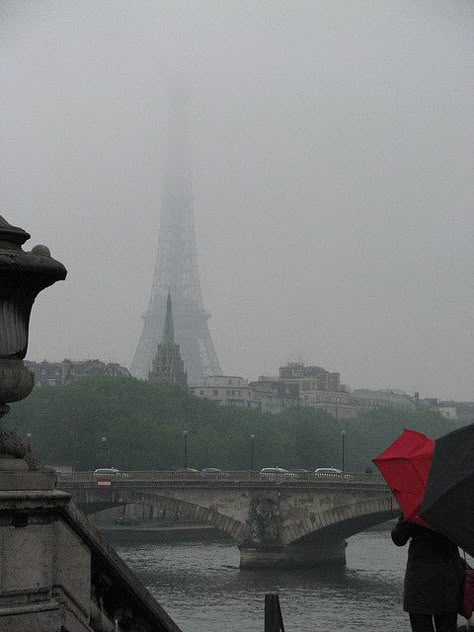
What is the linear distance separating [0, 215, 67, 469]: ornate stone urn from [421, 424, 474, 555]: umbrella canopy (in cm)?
248

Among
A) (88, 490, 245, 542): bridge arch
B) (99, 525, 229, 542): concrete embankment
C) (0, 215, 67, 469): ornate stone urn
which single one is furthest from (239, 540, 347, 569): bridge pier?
(0, 215, 67, 469): ornate stone urn

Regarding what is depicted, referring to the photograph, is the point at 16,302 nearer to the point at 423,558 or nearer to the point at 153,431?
the point at 423,558

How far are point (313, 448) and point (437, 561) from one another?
281ft

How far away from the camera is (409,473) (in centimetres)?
748

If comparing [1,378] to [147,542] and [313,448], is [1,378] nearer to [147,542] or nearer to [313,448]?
[147,542]

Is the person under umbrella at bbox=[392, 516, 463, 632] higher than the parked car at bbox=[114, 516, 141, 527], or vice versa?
the person under umbrella at bbox=[392, 516, 463, 632]

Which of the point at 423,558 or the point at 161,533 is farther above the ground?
the point at 423,558

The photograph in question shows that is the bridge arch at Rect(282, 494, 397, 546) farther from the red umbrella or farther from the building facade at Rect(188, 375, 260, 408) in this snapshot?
the building facade at Rect(188, 375, 260, 408)

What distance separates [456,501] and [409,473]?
58 cm

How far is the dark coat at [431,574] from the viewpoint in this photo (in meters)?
7.43

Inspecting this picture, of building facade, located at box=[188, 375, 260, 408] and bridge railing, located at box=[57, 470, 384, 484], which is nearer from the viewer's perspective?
bridge railing, located at box=[57, 470, 384, 484]

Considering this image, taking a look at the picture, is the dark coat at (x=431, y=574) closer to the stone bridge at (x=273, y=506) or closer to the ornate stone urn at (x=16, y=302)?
the ornate stone urn at (x=16, y=302)

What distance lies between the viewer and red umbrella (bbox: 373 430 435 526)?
739cm

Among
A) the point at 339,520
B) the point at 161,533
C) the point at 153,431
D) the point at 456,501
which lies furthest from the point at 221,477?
the point at 456,501
